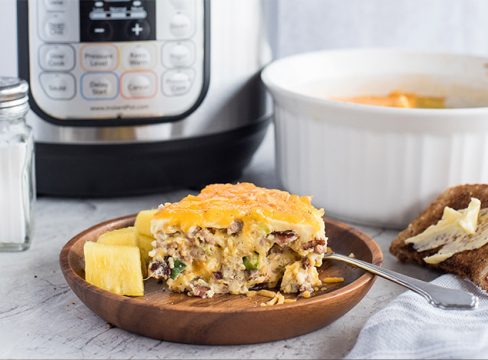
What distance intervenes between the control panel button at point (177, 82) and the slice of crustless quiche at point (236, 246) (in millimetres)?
261

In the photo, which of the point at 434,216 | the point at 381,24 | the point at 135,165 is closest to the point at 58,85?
the point at 135,165

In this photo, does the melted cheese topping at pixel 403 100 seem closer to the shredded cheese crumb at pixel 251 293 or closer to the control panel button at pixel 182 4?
the control panel button at pixel 182 4

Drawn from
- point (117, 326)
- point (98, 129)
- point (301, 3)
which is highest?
point (301, 3)

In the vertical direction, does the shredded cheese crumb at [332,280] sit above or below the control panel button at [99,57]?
below

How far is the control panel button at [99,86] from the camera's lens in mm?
1099

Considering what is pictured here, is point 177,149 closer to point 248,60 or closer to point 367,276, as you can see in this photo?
point 248,60

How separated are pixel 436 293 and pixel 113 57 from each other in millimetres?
477

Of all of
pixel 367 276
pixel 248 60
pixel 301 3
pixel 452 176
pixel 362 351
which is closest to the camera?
pixel 362 351

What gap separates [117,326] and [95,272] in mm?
55

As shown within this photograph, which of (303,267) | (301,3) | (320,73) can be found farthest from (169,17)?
(301,3)

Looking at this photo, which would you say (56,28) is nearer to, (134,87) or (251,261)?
(134,87)

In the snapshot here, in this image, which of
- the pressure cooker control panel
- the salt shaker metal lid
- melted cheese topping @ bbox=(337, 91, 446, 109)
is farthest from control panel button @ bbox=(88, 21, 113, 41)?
melted cheese topping @ bbox=(337, 91, 446, 109)

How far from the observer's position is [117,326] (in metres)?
0.86

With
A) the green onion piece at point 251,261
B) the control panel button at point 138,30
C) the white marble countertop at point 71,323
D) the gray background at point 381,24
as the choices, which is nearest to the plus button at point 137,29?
the control panel button at point 138,30
